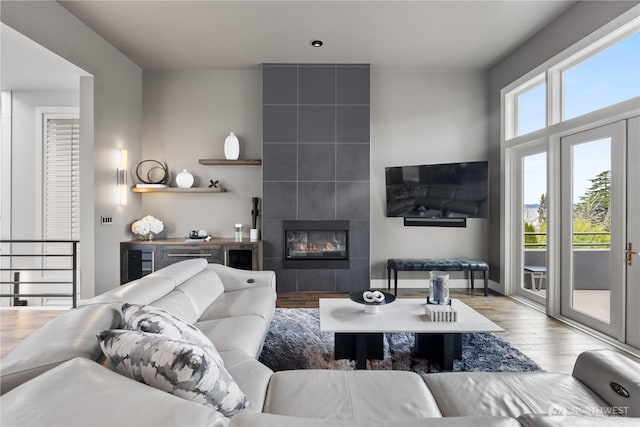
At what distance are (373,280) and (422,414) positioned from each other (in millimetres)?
3696

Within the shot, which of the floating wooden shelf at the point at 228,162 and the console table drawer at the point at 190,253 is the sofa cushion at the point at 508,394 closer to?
the console table drawer at the point at 190,253

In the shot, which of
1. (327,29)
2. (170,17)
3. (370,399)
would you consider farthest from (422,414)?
(170,17)

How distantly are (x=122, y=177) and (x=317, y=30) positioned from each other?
3.03 metres

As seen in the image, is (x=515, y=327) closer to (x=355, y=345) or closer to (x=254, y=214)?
(x=355, y=345)

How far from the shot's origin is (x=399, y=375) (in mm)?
1464

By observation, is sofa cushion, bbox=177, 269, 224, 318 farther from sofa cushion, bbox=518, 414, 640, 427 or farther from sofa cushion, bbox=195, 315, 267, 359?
sofa cushion, bbox=518, 414, 640, 427

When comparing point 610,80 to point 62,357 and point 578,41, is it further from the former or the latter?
point 62,357

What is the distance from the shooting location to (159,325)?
4.34ft

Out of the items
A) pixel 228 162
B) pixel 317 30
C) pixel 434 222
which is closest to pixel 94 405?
pixel 317 30

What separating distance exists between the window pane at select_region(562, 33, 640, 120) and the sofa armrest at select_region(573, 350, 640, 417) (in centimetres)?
249

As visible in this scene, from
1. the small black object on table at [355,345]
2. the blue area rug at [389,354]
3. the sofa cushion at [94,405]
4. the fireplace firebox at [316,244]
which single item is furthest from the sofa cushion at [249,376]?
the fireplace firebox at [316,244]

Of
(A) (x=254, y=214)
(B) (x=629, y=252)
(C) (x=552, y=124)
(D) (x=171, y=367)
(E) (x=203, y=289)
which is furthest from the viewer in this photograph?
(A) (x=254, y=214)

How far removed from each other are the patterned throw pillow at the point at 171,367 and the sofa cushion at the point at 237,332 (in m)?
0.67

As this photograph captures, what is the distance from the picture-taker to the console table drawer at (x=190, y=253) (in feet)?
14.1
